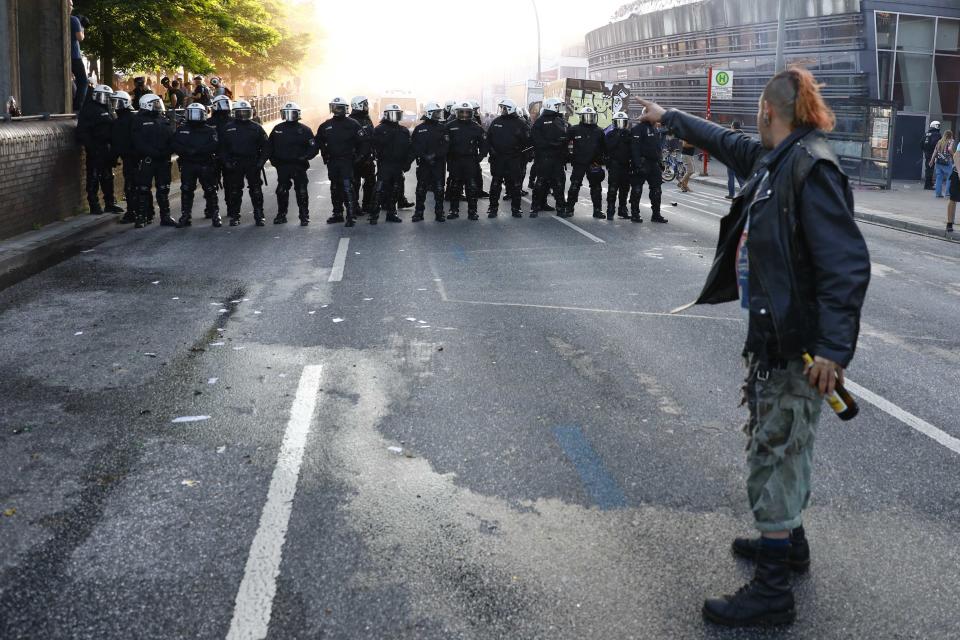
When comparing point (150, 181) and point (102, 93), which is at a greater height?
point (102, 93)

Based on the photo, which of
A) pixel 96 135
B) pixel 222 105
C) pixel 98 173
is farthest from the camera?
pixel 222 105

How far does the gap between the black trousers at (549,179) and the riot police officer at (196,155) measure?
5783 mm

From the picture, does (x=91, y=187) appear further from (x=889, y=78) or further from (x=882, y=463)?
(x=889, y=78)

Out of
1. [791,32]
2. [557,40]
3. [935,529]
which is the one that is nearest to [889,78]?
[791,32]

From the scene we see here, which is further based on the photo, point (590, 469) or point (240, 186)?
point (240, 186)

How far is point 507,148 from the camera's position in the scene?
56.7 ft

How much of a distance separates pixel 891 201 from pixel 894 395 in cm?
1800

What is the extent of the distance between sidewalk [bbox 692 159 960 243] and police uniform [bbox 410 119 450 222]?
772cm

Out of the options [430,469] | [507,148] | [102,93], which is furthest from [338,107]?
[430,469]

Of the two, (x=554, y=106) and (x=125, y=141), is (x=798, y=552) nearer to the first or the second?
(x=125, y=141)

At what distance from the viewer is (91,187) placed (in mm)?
15688

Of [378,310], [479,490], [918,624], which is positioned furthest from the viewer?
[378,310]

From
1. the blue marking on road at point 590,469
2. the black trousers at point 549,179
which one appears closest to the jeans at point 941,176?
the black trousers at point 549,179

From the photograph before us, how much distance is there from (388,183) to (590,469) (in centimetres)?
1210
